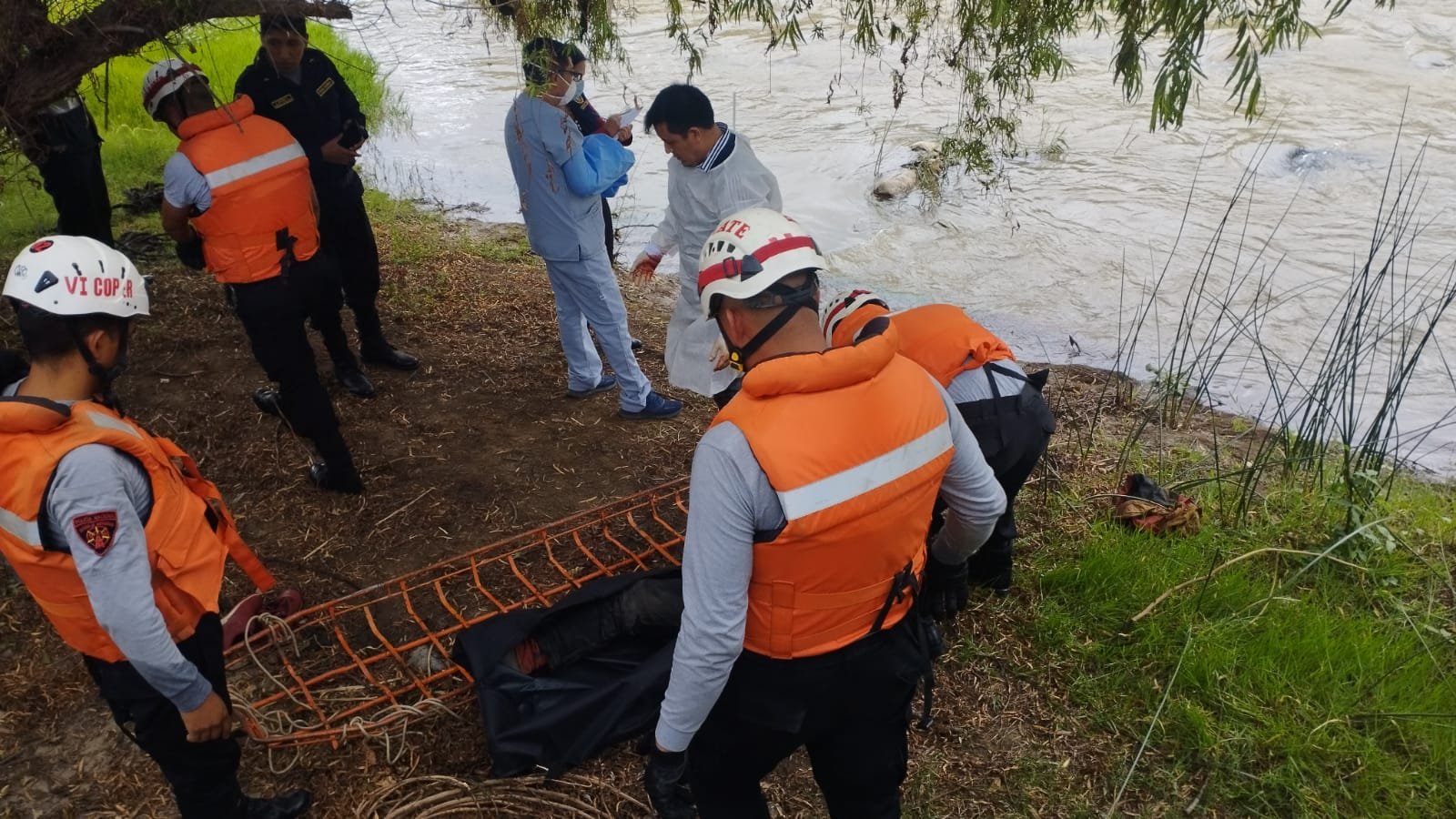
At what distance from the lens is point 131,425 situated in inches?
78.1

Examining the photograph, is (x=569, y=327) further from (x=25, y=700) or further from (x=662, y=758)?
(x=662, y=758)

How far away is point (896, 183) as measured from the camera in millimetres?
9406

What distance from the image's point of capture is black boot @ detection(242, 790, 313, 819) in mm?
2537

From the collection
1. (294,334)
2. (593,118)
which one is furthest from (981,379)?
(593,118)

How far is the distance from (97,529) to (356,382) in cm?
332

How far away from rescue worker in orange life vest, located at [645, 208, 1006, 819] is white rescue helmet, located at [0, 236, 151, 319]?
1.32 m

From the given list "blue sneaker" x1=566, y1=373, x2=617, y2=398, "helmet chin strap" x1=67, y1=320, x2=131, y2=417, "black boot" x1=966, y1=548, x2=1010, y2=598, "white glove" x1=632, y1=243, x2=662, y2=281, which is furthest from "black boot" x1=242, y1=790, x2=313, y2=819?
"blue sneaker" x1=566, y1=373, x2=617, y2=398

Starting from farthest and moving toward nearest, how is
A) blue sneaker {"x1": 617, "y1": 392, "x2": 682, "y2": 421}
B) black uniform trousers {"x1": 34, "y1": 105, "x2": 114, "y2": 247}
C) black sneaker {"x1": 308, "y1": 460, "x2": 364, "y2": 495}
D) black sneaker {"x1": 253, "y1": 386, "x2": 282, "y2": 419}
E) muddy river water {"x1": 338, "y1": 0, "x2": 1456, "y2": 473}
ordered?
muddy river water {"x1": 338, "y1": 0, "x2": 1456, "y2": 473} < black uniform trousers {"x1": 34, "y1": 105, "x2": 114, "y2": 247} < blue sneaker {"x1": 617, "y1": 392, "x2": 682, "y2": 421} < black sneaker {"x1": 253, "y1": 386, "x2": 282, "y2": 419} < black sneaker {"x1": 308, "y1": 460, "x2": 364, "y2": 495}

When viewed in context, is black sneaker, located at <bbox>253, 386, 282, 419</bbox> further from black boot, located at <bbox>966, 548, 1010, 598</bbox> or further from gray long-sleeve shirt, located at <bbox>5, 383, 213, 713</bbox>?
black boot, located at <bbox>966, 548, 1010, 598</bbox>

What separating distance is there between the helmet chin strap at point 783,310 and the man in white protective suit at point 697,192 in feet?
5.06

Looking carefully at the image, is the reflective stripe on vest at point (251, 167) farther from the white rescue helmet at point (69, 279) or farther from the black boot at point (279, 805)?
the black boot at point (279, 805)

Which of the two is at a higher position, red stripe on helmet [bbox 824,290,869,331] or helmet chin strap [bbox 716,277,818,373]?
helmet chin strap [bbox 716,277,818,373]

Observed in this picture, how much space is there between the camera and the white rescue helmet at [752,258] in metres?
1.77

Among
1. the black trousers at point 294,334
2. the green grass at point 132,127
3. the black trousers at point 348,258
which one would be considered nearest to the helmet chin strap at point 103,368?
the black trousers at point 294,334
